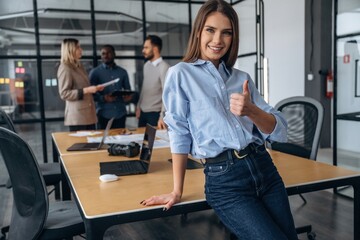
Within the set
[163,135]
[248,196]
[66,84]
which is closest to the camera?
[248,196]

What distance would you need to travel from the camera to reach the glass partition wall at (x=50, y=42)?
4922 mm

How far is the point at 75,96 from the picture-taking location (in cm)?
359

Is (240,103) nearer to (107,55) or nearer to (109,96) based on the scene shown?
(109,96)

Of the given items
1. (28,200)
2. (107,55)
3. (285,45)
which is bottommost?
(28,200)

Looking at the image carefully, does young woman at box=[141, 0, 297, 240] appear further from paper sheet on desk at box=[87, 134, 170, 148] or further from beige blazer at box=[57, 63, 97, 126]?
beige blazer at box=[57, 63, 97, 126]

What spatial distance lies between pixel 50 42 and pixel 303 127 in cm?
391

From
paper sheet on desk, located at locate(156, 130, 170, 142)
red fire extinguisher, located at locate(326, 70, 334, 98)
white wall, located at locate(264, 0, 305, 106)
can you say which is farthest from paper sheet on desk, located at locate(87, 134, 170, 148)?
white wall, located at locate(264, 0, 305, 106)

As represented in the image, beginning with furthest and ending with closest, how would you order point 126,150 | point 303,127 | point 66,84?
point 66,84 < point 303,127 < point 126,150

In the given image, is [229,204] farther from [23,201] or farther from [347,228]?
[347,228]

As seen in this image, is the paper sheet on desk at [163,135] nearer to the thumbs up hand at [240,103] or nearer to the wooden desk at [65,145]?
the wooden desk at [65,145]

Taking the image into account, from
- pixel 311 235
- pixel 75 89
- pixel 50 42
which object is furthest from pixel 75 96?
pixel 311 235

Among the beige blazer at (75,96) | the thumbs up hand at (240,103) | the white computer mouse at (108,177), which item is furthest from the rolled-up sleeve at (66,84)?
the thumbs up hand at (240,103)

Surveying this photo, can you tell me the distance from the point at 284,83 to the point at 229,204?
505cm

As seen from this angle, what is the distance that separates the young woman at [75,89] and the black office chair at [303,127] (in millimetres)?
1877
